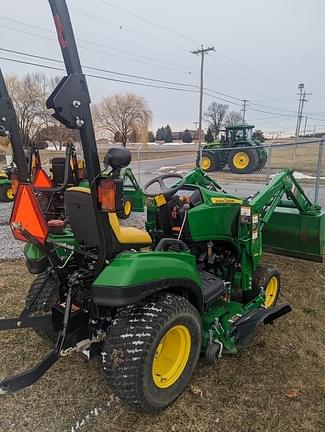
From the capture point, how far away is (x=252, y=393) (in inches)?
99.1

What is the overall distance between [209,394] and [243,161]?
1617 centimetres

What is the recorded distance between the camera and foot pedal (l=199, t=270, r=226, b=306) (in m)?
2.83

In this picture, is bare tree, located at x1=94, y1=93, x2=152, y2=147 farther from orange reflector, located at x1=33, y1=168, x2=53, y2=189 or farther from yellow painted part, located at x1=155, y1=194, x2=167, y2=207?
yellow painted part, located at x1=155, y1=194, x2=167, y2=207

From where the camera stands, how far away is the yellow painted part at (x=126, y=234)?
2.20m

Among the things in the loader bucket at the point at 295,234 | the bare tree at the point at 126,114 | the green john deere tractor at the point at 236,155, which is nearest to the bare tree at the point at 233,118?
the bare tree at the point at 126,114

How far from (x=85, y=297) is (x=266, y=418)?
56.0 inches

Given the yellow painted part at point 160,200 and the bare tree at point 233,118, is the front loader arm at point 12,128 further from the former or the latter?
the bare tree at point 233,118

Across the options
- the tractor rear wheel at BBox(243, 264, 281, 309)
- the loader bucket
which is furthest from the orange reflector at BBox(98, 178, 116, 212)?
the loader bucket

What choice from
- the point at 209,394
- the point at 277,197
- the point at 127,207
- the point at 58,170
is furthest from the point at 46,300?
the point at 127,207

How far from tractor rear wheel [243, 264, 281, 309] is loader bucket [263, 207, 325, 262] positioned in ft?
3.76

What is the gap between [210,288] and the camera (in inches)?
115

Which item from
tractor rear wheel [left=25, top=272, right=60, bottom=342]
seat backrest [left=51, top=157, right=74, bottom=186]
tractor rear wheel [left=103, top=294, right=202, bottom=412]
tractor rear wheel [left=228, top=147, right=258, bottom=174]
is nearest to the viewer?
tractor rear wheel [left=103, top=294, right=202, bottom=412]

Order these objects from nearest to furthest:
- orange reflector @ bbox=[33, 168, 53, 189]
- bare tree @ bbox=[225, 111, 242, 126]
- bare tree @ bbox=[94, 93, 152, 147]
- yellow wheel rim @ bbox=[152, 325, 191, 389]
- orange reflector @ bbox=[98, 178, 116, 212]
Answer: orange reflector @ bbox=[98, 178, 116, 212]
yellow wheel rim @ bbox=[152, 325, 191, 389]
orange reflector @ bbox=[33, 168, 53, 189]
bare tree @ bbox=[94, 93, 152, 147]
bare tree @ bbox=[225, 111, 242, 126]

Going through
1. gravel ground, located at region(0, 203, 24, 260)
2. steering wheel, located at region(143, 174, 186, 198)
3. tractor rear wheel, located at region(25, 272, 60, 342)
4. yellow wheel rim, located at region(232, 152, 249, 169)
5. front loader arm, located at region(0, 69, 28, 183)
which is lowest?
gravel ground, located at region(0, 203, 24, 260)
